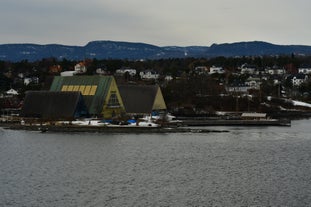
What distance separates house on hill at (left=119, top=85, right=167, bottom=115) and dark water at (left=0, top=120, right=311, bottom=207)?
8949 millimetres

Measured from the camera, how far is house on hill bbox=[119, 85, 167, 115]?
3747cm

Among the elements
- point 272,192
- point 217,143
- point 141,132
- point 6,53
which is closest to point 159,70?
point 141,132

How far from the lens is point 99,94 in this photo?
35.6 metres

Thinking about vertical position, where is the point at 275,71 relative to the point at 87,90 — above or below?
above

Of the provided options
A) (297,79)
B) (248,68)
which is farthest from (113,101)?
(248,68)

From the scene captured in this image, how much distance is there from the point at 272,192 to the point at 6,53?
632ft

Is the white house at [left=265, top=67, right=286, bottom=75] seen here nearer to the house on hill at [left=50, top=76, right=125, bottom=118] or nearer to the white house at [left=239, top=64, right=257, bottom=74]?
the white house at [left=239, top=64, right=257, bottom=74]

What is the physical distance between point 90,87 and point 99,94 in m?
1.10

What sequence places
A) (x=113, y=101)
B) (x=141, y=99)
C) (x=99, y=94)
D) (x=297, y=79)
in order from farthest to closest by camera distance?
(x=297, y=79) → (x=141, y=99) → (x=113, y=101) → (x=99, y=94)

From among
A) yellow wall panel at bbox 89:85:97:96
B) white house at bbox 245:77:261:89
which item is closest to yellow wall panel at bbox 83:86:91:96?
yellow wall panel at bbox 89:85:97:96

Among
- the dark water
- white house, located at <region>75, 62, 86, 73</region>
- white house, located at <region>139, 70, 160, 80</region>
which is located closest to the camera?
the dark water

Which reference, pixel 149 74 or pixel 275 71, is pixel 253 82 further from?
pixel 275 71

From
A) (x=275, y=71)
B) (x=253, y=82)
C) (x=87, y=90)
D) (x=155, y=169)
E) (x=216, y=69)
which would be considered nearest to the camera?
(x=155, y=169)

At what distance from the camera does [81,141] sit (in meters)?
25.8
